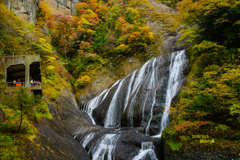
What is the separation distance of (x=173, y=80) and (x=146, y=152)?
820 centimetres

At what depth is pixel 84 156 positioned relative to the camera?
400 inches

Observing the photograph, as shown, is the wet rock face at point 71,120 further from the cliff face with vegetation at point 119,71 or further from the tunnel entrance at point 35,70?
the tunnel entrance at point 35,70

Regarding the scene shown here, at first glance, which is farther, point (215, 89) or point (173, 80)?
point (173, 80)

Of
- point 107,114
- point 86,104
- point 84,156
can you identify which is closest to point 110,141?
point 84,156

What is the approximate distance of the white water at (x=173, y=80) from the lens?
40.7ft

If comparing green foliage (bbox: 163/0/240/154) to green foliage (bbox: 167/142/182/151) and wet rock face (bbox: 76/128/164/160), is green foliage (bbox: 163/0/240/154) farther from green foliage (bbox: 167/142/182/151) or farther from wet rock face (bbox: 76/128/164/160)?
wet rock face (bbox: 76/128/164/160)

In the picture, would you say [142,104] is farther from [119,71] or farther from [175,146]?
[119,71]

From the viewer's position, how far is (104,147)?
10922 millimetres

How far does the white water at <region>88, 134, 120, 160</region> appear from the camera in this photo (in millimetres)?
10438

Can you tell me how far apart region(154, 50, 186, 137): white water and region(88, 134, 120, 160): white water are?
3762 millimetres

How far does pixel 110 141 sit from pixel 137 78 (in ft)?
31.6

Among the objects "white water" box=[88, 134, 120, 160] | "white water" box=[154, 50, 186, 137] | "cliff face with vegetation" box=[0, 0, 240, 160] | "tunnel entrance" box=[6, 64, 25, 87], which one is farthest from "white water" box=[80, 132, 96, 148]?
"tunnel entrance" box=[6, 64, 25, 87]

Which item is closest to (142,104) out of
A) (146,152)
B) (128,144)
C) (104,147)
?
(128,144)

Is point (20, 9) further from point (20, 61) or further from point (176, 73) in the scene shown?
point (176, 73)
